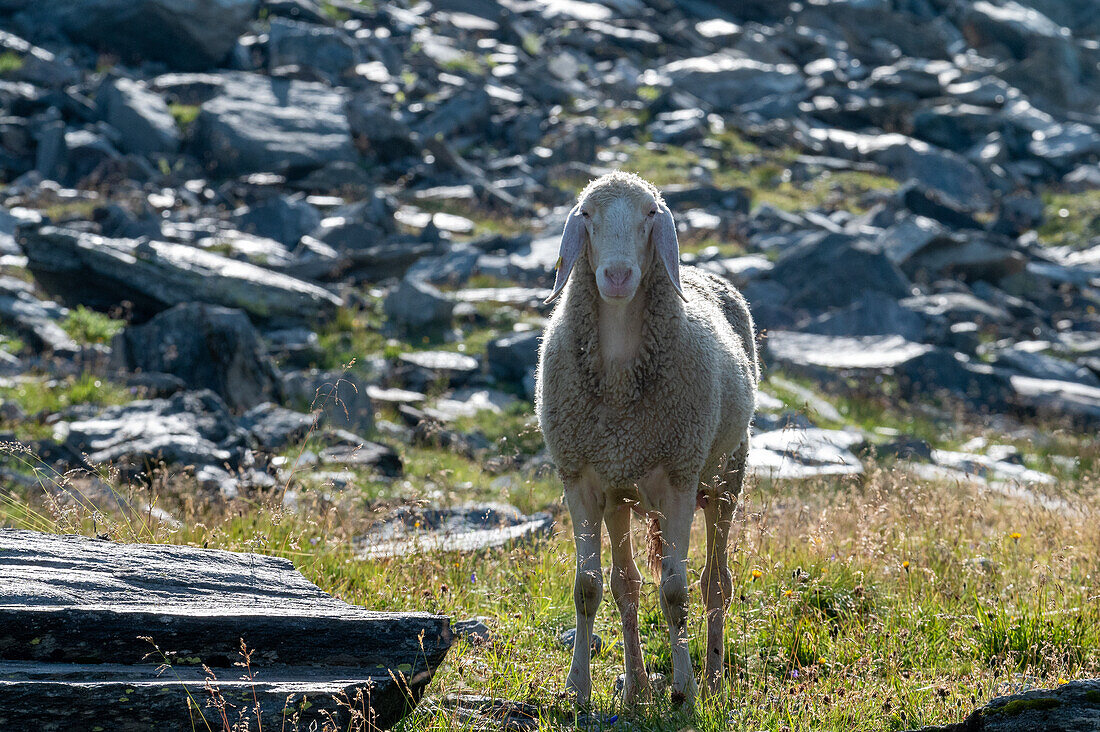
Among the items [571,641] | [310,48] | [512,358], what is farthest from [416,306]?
[310,48]

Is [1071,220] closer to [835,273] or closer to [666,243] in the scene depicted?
[835,273]

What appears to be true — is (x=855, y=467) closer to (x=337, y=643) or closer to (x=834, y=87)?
(x=337, y=643)

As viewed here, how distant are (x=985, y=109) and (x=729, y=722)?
37811 mm

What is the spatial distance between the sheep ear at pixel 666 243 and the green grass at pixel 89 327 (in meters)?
11.0

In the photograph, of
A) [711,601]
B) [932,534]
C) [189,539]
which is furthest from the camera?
[932,534]

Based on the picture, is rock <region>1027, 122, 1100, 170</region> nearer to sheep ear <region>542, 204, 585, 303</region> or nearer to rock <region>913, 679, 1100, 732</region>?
sheep ear <region>542, 204, 585, 303</region>

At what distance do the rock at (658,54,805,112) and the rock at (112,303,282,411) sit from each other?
27.7 metres

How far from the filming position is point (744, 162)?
3011 centimetres

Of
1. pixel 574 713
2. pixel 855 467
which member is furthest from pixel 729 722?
pixel 855 467

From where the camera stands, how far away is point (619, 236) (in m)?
4.77

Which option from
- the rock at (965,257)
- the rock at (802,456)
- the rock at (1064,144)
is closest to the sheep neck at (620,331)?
the rock at (802,456)

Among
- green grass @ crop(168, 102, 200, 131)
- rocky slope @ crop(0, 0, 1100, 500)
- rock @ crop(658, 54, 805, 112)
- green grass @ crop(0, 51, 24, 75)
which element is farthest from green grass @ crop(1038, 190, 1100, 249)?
green grass @ crop(0, 51, 24, 75)

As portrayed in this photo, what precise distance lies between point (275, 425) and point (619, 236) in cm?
747

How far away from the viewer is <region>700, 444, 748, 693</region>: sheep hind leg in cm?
518
